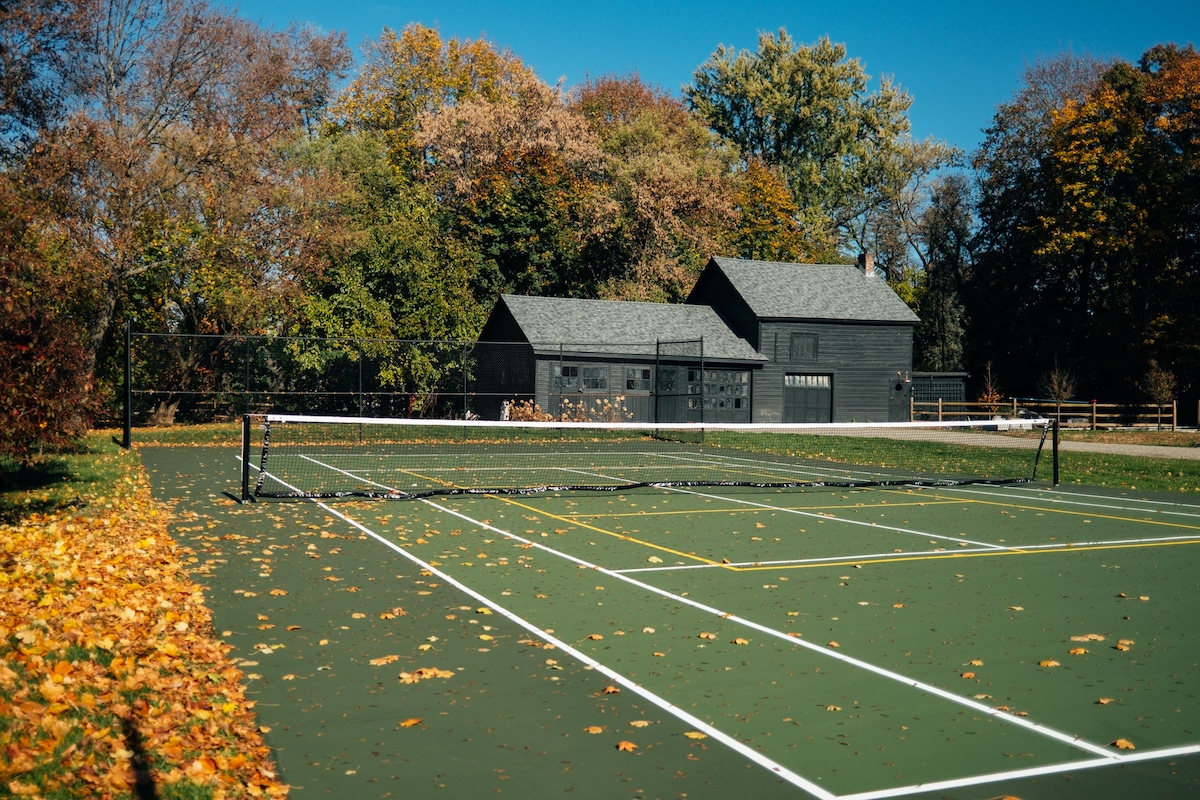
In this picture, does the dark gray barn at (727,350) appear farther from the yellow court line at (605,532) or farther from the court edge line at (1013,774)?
the court edge line at (1013,774)

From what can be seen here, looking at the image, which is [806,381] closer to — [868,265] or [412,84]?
[868,265]

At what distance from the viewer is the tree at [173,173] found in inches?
1268

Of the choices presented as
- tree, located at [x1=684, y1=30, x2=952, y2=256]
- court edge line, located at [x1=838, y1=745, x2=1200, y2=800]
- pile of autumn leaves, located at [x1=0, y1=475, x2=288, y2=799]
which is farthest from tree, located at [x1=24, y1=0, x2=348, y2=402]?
tree, located at [x1=684, y1=30, x2=952, y2=256]

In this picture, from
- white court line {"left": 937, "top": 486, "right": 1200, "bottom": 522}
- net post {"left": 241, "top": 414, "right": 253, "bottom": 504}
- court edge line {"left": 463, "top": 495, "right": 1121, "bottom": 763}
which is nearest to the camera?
court edge line {"left": 463, "top": 495, "right": 1121, "bottom": 763}

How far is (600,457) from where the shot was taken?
27031 millimetres

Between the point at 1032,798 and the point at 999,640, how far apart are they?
323 cm

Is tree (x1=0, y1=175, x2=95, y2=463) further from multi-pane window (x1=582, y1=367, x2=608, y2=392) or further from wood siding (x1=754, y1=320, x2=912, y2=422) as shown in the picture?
wood siding (x1=754, y1=320, x2=912, y2=422)

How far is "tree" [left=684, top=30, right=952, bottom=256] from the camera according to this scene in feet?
234

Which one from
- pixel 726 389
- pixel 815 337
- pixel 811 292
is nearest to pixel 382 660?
pixel 726 389

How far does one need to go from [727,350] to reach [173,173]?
22.8 m

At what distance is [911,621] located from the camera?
28.4 ft

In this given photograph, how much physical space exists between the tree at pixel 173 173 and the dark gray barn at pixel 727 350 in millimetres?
9821

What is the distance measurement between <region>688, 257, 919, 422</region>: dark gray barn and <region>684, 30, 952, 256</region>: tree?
22.4 metres

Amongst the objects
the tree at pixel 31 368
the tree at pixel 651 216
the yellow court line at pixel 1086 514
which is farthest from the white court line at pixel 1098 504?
the tree at pixel 651 216
